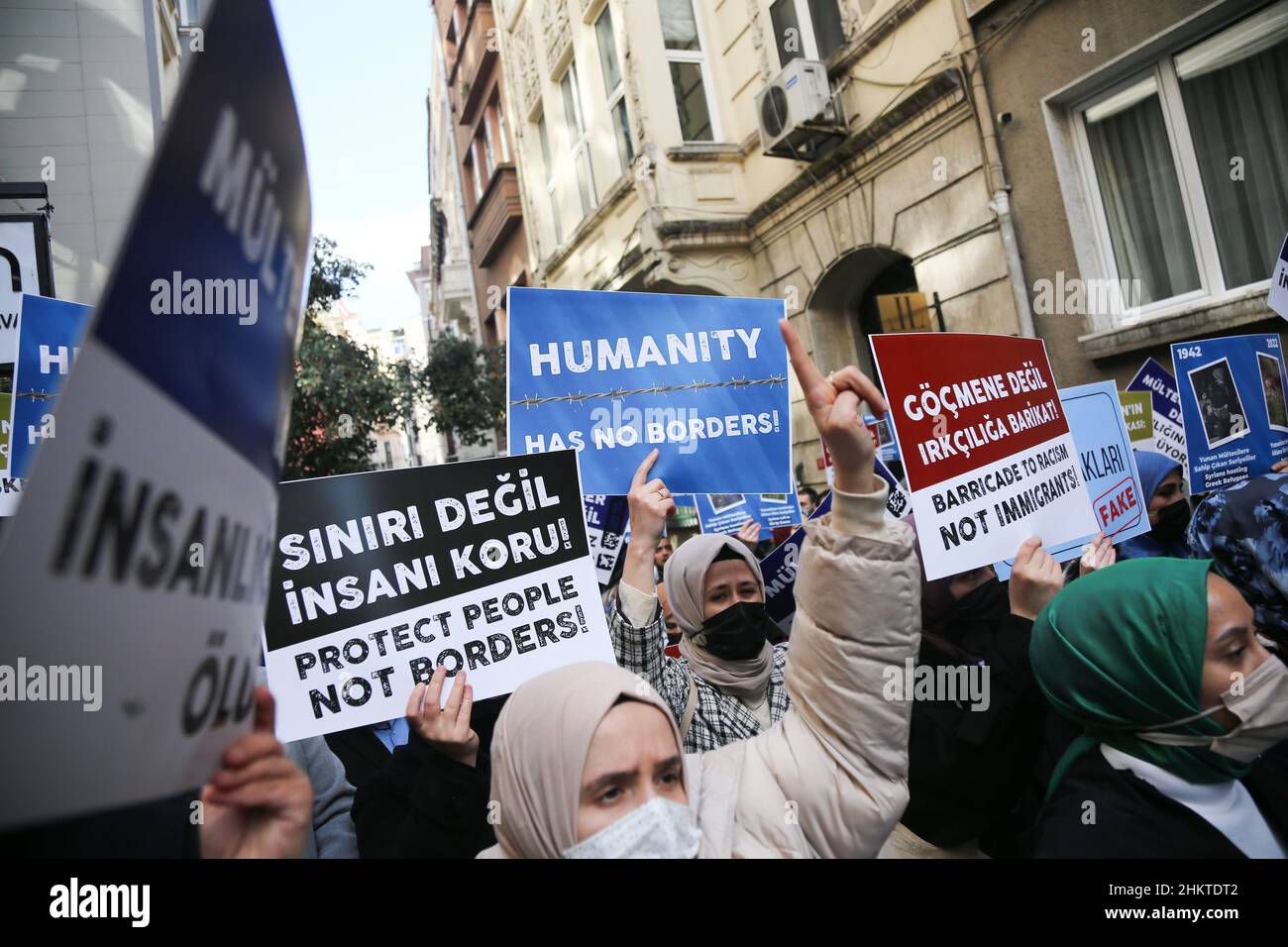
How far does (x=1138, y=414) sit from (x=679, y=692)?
3444mm

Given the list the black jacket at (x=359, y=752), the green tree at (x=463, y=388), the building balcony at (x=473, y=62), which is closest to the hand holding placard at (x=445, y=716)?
the black jacket at (x=359, y=752)

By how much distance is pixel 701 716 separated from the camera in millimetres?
2309

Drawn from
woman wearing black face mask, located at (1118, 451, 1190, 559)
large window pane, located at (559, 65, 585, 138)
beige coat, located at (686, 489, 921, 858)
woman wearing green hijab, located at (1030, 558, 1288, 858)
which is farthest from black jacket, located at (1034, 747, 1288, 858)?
large window pane, located at (559, 65, 585, 138)

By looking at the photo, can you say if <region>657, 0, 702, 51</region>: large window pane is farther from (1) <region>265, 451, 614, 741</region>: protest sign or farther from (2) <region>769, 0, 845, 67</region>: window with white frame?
(1) <region>265, 451, 614, 741</region>: protest sign

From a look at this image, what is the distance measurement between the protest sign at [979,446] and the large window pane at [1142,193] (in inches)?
158

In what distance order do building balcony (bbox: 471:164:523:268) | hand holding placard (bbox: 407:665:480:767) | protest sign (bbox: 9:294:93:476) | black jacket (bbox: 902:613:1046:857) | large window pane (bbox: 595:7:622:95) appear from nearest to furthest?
hand holding placard (bbox: 407:665:480:767) → black jacket (bbox: 902:613:1046:857) → protest sign (bbox: 9:294:93:476) → large window pane (bbox: 595:7:622:95) → building balcony (bbox: 471:164:523:268)

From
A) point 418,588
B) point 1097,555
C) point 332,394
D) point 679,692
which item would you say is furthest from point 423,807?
point 332,394

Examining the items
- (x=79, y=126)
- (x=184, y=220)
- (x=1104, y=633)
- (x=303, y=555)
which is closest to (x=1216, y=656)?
(x=1104, y=633)

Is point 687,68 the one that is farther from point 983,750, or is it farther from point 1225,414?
point 983,750

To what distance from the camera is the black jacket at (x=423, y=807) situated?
179 centimetres

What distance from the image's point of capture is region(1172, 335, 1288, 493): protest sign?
3.93 metres

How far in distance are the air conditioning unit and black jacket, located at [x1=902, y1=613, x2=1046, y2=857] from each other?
7.02 m

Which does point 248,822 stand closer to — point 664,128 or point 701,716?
point 701,716
